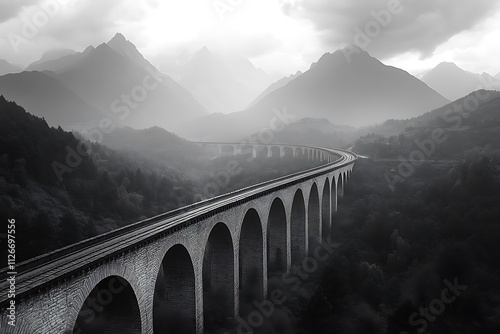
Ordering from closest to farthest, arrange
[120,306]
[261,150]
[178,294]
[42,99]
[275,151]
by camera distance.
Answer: [120,306]
[178,294]
[275,151]
[261,150]
[42,99]

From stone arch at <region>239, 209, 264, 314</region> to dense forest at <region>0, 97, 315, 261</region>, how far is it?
2510 centimetres

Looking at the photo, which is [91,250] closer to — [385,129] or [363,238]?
[363,238]

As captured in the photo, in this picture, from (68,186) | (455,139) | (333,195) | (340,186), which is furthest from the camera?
(455,139)

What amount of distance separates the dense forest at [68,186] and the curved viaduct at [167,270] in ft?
67.6

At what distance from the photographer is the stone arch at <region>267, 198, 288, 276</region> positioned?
35975 millimetres

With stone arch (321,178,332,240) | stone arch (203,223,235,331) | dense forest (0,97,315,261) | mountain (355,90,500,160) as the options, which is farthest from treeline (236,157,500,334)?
dense forest (0,97,315,261)

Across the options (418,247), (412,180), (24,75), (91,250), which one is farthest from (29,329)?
(24,75)

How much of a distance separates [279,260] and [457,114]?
316 ft

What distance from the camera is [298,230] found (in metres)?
40.9

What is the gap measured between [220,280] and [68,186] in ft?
142

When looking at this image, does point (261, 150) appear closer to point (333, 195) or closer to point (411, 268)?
point (333, 195)

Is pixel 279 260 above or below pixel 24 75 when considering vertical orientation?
below

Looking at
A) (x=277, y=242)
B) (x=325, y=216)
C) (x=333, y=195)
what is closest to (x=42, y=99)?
(x=333, y=195)

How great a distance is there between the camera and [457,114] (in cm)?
10850
